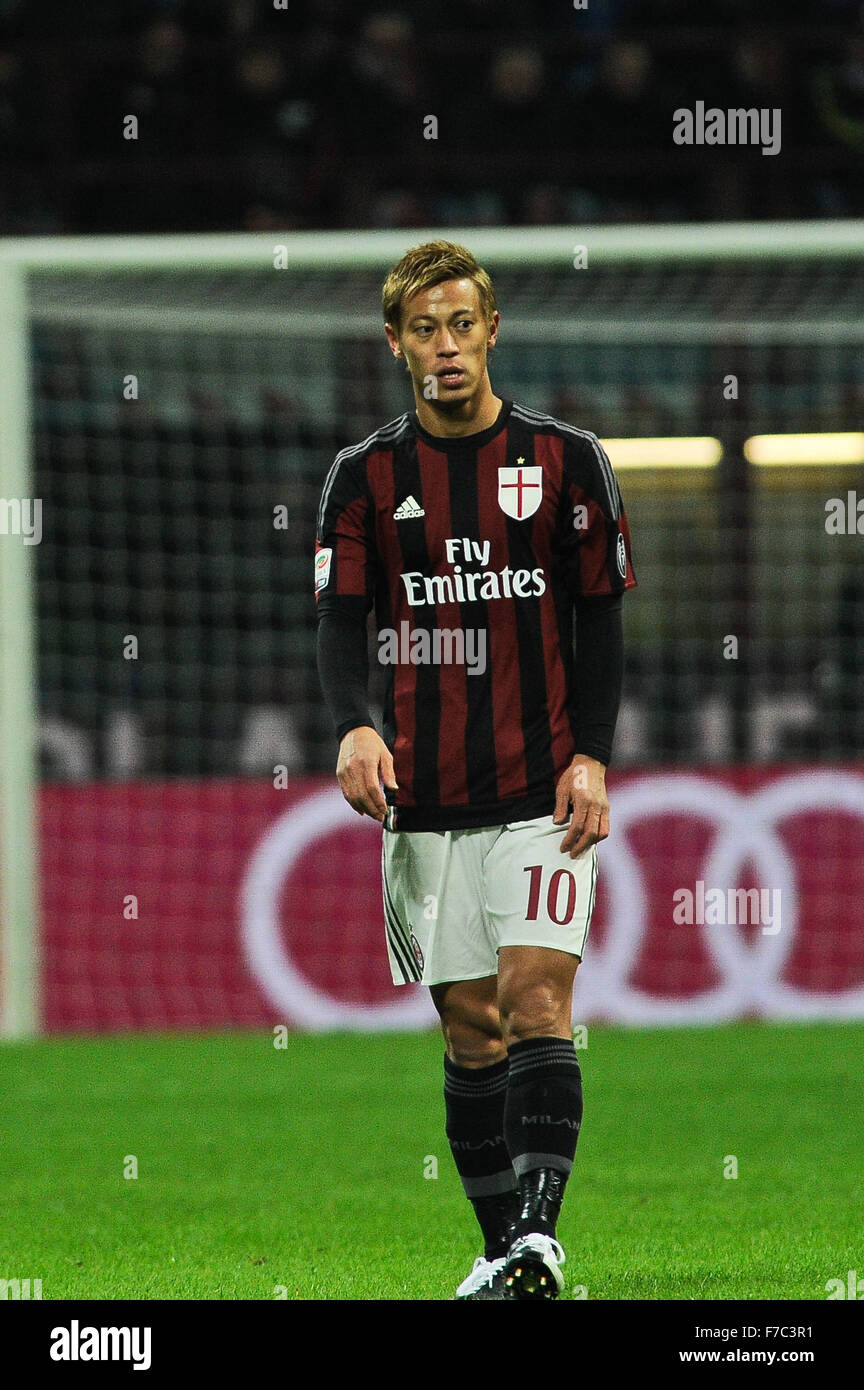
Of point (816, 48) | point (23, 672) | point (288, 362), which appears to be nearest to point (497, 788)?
point (23, 672)

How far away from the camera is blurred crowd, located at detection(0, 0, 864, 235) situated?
468 inches

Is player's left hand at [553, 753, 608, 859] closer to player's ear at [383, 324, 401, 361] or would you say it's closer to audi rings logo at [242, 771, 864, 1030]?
player's ear at [383, 324, 401, 361]

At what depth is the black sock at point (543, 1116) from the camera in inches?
134

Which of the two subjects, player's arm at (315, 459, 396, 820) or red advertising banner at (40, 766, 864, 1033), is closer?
player's arm at (315, 459, 396, 820)

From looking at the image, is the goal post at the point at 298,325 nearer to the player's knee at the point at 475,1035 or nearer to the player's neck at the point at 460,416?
the player's neck at the point at 460,416

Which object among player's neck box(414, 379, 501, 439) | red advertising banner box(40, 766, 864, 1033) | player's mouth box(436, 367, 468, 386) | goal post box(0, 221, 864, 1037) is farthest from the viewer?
red advertising banner box(40, 766, 864, 1033)

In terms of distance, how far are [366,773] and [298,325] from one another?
5471 millimetres

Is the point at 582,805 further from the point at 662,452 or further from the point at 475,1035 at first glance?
the point at 662,452

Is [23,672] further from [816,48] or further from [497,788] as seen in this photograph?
[816,48]

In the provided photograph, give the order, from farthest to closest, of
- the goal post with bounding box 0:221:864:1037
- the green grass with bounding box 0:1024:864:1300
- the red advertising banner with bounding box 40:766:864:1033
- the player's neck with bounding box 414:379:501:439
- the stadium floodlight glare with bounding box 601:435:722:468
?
1. the stadium floodlight glare with bounding box 601:435:722:468
2. the red advertising banner with bounding box 40:766:864:1033
3. the goal post with bounding box 0:221:864:1037
4. the green grass with bounding box 0:1024:864:1300
5. the player's neck with bounding box 414:379:501:439

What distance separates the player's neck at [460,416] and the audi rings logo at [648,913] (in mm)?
4800

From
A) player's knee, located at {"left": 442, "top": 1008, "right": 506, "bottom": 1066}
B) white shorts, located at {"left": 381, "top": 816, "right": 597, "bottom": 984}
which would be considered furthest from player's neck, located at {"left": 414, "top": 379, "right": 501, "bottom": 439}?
player's knee, located at {"left": 442, "top": 1008, "right": 506, "bottom": 1066}

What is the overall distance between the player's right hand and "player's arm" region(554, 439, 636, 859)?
339 millimetres
